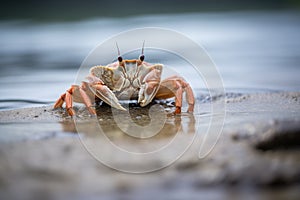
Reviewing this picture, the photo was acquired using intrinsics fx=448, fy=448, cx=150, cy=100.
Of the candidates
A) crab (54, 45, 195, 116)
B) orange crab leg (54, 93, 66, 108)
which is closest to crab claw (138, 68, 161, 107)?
crab (54, 45, 195, 116)

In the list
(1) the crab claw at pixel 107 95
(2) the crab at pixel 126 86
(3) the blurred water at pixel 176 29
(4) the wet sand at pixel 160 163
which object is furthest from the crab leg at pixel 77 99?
(3) the blurred water at pixel 176 29

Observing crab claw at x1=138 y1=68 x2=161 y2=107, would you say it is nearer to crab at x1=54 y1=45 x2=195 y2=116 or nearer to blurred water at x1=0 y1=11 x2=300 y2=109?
crab at x1=54 y1=45 x2=195 y2=116

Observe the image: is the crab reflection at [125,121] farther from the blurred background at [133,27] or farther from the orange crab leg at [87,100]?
the blurred background at [133,27]

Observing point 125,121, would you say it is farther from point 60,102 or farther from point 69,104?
point 60,102

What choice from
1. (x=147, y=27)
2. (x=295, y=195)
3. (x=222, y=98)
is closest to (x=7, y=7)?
(x=147, y=27)

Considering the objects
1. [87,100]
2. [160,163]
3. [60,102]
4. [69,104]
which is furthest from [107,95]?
[160,163]
